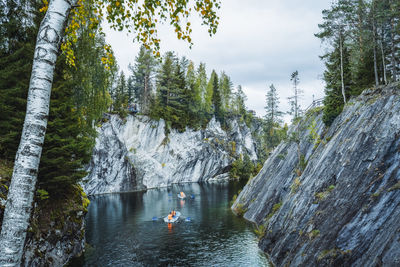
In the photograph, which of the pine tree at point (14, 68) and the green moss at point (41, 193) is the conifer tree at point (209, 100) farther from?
the green moss at point (41, 193)

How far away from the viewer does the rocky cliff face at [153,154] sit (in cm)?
5034

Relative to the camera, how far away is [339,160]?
15164 millimetres

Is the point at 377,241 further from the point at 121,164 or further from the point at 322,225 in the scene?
the point at 121,164

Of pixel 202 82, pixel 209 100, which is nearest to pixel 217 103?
pixel 209 100

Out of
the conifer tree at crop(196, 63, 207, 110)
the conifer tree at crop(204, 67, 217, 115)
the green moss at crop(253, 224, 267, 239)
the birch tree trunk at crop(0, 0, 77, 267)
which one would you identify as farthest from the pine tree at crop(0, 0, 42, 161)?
the conifer tree at crop(204, 67, 217, 115)

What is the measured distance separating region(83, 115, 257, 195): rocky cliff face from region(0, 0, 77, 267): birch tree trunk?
48780 millimetres

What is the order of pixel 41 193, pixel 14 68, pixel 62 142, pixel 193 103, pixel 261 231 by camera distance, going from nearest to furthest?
pixel 41 193
pixel 14 68
pixel 62 142
pixel 261 231
pixel 193 103

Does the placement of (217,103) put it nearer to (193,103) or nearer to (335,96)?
(193,103)

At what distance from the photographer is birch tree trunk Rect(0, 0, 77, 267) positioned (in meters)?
2.47

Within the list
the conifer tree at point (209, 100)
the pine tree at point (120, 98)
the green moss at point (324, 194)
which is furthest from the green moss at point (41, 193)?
the conifer tree at point (209, 100)

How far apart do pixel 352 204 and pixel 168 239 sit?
585 inches

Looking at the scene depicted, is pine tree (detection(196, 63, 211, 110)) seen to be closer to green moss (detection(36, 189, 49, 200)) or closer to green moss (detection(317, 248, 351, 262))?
green moss (detection(36, 189, 49, 200))

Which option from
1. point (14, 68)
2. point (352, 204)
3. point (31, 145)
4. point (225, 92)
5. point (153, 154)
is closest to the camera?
point (31, 145)

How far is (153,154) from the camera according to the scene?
60219 millimetres
